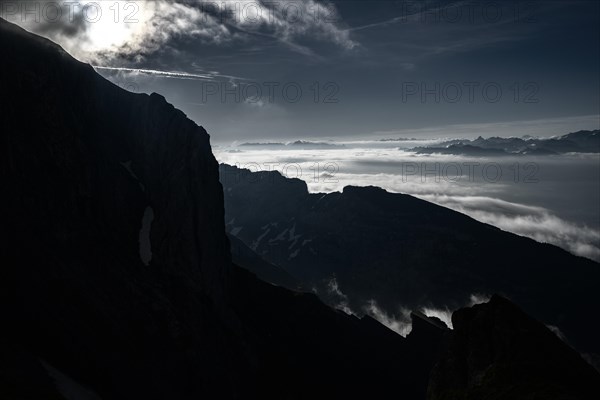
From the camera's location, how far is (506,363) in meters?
41.3

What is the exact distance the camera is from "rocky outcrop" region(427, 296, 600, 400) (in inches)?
1436

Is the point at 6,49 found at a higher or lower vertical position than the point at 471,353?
higher

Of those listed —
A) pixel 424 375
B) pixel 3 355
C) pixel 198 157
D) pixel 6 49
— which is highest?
pixel 6 49

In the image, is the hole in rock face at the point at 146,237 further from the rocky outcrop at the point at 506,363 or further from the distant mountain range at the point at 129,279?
the rocky outcrop at the point at 506,363

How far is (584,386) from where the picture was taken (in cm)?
3725

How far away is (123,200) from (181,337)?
92.7 feet

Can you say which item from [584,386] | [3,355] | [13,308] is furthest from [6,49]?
[584,386]

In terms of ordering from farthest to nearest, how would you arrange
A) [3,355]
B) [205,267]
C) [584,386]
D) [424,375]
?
[424,375] → [205,267] → [3,355] → [584,386]

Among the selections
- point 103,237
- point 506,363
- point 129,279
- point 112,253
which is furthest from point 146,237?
point 506,363

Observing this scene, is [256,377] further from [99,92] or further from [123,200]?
[99,92]

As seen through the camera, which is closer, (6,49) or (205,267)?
(6,49)

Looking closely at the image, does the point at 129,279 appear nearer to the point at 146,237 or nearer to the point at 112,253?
the point at 112,253

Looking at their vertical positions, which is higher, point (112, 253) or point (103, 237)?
point (103, 237)

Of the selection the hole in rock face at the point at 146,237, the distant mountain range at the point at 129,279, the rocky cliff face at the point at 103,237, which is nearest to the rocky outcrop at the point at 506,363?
the distant mountain range at the point at 129,279
